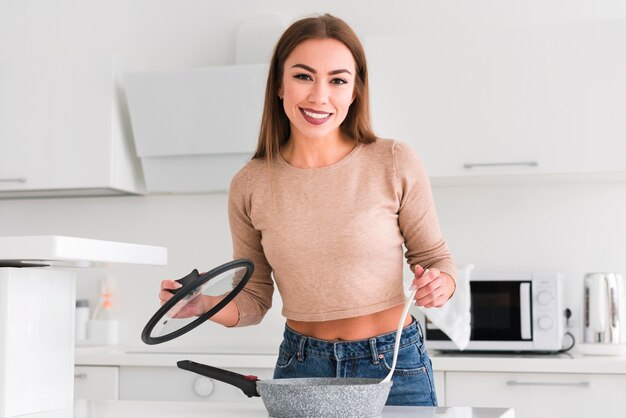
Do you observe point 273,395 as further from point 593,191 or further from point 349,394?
point 593,191

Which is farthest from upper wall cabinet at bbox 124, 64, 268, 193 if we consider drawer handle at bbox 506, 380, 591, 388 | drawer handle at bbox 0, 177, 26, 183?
drawer handle at bbox 506, 380, 591, 388

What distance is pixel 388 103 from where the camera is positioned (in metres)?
2.75

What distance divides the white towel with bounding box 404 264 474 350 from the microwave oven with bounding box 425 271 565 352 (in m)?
0.04

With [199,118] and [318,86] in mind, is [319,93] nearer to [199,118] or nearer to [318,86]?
[318,86]

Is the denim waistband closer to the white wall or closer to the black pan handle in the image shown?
the black pan handle

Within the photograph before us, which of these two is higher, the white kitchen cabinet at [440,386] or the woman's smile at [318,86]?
the woman's smile at [318,86]

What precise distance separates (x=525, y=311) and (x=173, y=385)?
1.13 metres

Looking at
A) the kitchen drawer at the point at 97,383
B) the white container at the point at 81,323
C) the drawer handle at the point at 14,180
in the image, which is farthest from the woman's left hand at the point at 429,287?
the white container at the point at 81,323

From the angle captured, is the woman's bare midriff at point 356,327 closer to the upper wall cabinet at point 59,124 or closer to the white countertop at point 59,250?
the white countertop at point 59,250

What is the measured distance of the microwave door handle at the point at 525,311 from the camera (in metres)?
2.69

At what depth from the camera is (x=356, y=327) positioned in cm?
158

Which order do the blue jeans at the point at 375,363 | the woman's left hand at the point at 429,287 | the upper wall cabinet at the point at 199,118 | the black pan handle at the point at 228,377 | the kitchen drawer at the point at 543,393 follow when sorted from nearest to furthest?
1. the black pan handle at the point at 228,377
2. the woman's left hand at the point at 429,287
3. the blue jeans at the point at 375,363
4. the kitchen drawer at the point at 543,393
5. the upper wall cabinet at the point at 199,118

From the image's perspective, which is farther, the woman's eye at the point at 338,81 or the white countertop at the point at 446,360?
the white countertop at the point at 446,360

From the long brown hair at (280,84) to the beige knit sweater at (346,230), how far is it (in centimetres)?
6
